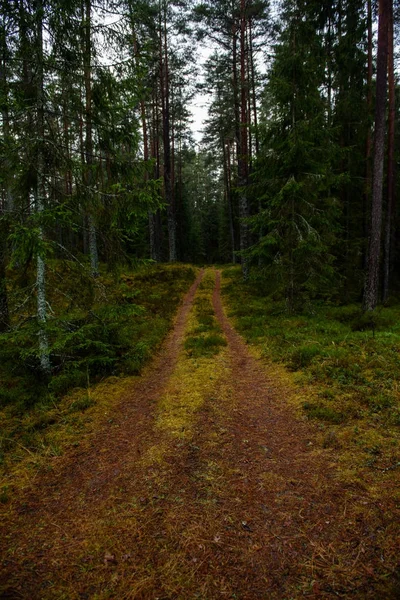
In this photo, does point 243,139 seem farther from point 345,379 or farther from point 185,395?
point 185,395

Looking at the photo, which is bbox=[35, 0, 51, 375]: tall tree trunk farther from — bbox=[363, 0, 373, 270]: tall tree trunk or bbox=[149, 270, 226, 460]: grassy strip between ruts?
bbox=[363, 0, 373, 270]: tall tree trunk

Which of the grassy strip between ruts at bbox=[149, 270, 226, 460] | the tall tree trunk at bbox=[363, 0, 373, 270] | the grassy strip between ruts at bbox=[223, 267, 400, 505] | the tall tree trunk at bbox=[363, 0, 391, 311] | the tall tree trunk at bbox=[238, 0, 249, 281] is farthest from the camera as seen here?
the tall tree trunk at bbox=[238, 0, 249, 281]

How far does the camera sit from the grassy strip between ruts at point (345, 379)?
384 centimetres

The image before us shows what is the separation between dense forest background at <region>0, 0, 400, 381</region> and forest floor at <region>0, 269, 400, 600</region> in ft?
9.11

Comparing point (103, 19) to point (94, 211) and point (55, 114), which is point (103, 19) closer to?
point (55, 114)

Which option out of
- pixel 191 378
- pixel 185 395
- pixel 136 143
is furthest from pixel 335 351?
pixel 136 143

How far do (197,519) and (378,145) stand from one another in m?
12.4

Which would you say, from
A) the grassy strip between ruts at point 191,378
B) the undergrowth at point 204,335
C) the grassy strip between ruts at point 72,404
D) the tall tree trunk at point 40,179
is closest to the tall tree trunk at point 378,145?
the undergrowth at point 204,335

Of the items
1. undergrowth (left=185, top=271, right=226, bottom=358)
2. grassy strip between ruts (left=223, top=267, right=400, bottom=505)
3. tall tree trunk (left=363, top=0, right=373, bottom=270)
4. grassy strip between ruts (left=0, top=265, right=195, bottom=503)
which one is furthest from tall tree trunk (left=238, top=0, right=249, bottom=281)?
grassy strip between ruts (left=0, top=265, right=195, bottom=503)

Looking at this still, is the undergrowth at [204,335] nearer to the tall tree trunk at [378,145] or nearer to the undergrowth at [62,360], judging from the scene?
the undergrowth at [62,360]

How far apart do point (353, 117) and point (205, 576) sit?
820 inches

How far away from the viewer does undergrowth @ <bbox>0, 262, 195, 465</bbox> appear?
5.21 m

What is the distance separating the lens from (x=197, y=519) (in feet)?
10.2

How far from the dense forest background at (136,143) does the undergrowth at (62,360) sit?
0.08 metres
